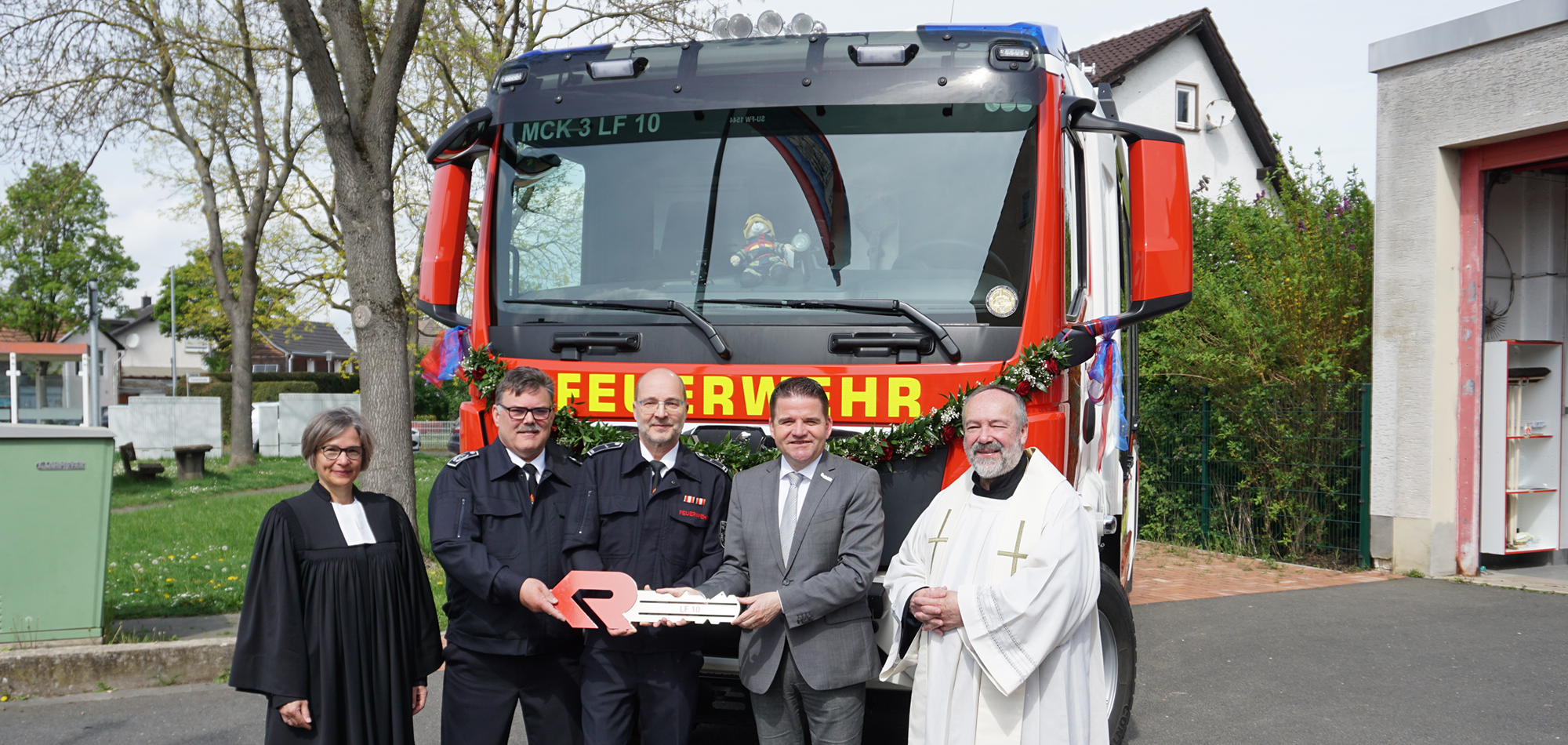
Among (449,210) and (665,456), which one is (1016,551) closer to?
(665,456)

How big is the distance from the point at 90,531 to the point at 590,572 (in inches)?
160

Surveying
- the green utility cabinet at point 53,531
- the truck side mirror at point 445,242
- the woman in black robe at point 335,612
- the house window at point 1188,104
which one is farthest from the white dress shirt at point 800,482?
the house window at point 1188,104

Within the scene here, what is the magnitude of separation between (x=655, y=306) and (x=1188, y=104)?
77.3 ft

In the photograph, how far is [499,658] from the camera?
360 cm

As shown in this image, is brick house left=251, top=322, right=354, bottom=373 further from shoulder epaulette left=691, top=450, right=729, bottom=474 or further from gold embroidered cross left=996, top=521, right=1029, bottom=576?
gold embroidered cross left=996, top=521, right=1029, bottom=576

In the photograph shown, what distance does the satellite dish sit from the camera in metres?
24.3

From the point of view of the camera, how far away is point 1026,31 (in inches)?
173

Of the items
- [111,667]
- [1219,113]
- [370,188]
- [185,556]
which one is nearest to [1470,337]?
[370,188]

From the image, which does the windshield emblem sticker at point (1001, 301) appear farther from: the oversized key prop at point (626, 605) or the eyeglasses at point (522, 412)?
the eyeglasses at point (522, 412)

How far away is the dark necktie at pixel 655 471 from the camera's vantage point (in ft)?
11.8

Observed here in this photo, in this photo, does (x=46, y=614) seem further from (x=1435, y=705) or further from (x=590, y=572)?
(x=1435, y=705)

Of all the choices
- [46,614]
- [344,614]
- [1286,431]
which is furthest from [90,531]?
[1286,431]

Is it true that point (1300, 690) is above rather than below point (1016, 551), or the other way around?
below

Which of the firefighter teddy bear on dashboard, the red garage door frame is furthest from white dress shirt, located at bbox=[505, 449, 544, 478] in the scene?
the red garage door frame
